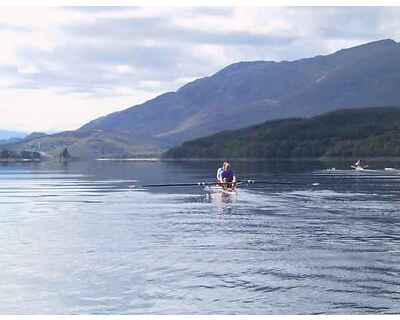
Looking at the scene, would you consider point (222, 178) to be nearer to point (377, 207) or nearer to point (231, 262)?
point (377, 207)

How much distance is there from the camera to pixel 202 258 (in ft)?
109

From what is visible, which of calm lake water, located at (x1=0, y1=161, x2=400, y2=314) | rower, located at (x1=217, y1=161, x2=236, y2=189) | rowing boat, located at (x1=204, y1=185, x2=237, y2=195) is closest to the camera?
calm lake water, located at (x1=0, y1=161, x2=400, y2=314)


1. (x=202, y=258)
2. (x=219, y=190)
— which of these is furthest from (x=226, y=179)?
(x=202, y=258)

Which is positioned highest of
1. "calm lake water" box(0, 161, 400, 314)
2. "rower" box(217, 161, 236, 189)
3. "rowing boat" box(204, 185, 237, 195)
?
"rower" box(217, 161, 236, 189)

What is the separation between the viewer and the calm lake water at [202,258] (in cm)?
2536

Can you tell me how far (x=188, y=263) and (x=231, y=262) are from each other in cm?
192

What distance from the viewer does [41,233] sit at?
42.5m

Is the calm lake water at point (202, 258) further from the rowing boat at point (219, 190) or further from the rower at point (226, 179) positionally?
the rower at point (226, 179)

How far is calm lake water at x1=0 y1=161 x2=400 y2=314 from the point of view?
Answer: 83.2 ft

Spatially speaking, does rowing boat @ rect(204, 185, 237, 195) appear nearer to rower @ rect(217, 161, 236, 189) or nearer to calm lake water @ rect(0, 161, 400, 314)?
rower @ rect(217, 161, 236, 189)

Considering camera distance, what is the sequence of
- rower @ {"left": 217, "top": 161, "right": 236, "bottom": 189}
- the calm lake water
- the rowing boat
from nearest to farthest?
1. the calm lake water
2. the rowing boat
3. rower @ {"left": 217, "top": 161, "right": 236, "bottom": 189}

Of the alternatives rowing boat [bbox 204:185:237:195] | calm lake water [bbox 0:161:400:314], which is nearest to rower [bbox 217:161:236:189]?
rowing boat [bbox 204:185:237:195]
